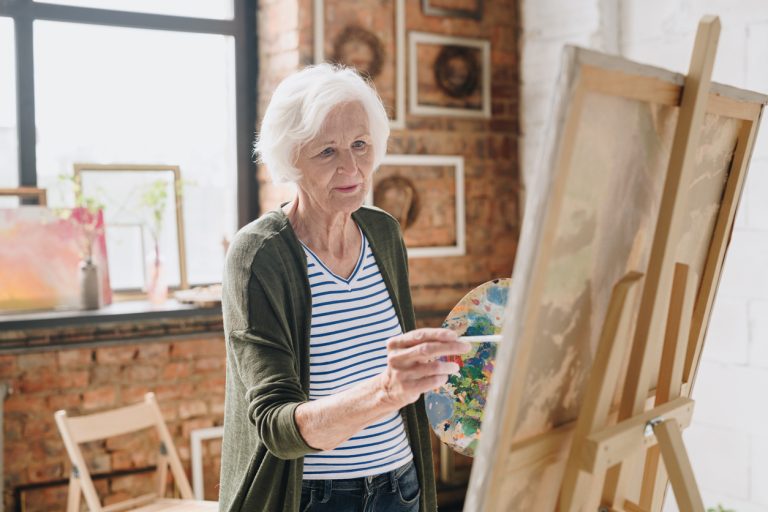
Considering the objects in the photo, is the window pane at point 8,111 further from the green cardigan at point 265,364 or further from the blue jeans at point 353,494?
the blue jeans at point 353,494

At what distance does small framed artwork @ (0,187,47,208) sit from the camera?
120 inches

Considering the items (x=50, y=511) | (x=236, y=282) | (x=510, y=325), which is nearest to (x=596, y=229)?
(x=510, y=325)

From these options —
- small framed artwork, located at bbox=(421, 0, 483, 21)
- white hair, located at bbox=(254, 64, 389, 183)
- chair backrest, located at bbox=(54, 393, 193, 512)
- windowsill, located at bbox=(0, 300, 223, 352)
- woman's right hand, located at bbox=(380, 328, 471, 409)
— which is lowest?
chair backrest, located at bbox=(54, 393, 193, 512)

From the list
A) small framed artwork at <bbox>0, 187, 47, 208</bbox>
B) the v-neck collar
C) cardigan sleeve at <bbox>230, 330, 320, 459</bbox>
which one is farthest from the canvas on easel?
small framed artwork at <bbox>0, 187, 47, 208</bbox>

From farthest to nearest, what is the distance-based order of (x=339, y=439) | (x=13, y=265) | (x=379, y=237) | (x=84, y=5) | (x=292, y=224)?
(x=84, y=5)
(x=13, y=265)
(x=379, y=237)
(x=292, y=224)
(x=339, y=439)

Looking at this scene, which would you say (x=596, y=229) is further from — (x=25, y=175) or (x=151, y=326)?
(x=25, y=175)

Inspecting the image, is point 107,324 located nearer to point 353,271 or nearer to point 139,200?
point 139,200

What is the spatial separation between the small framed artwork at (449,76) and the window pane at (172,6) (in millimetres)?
778

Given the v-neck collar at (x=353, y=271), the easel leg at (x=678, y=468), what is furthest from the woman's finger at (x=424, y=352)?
the v-neck collar at (x=353, y=271)

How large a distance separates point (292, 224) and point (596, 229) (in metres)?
0.75

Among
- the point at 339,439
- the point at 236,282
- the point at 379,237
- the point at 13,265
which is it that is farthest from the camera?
the point at 13,265

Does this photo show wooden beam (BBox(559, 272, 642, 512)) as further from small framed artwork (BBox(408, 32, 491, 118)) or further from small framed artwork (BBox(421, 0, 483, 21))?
small framed artwork (BBox(421, 0, 483, 21))

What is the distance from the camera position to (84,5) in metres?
3.26

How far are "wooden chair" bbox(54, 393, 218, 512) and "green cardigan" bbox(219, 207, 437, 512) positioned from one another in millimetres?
1254
